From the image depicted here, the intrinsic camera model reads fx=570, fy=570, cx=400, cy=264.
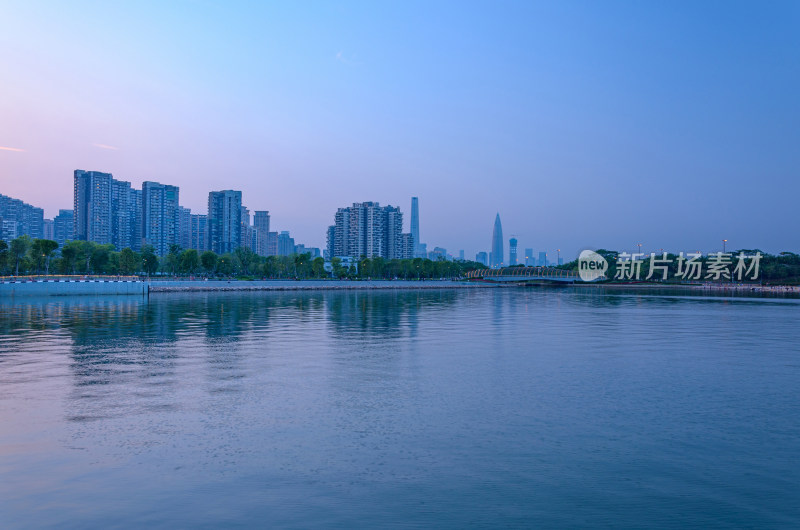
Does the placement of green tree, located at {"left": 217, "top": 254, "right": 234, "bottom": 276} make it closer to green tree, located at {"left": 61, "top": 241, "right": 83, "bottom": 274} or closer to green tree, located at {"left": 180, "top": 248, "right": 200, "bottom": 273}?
green tree, located at {"left": 180, "top": 248, "right": 200, "bottom": 273}

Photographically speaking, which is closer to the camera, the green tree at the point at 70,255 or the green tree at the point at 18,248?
the green tree at the point at 18,248

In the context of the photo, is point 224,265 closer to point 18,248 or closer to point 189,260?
point 189,260

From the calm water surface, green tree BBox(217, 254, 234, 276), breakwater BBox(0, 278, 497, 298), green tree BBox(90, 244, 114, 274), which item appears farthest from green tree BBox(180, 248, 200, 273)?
the calm water surface

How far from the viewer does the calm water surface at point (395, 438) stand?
394 inches

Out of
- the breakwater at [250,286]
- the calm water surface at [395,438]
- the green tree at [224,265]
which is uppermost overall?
the green tree at [224,265]

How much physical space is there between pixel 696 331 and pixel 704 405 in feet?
90.1

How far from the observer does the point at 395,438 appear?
14.0 meters


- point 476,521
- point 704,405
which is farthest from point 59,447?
point 704,405

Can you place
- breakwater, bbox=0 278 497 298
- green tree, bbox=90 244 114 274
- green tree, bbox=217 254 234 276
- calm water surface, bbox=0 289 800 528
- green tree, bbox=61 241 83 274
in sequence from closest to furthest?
calm water surface, bbox=0 289 800 528
breakwater, bbox=0 278 497 298
green tree, bbox=61 241 83 274
green tree, bbox=90 244 114 274
green tree, bbox=217 254 234 276

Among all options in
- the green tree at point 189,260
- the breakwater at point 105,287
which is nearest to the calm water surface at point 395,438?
the breakwater at point 105,287

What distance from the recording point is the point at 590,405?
58.0ft

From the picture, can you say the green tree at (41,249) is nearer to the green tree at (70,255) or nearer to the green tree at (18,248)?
the green tree at (18,248)

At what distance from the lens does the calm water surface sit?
10.0m

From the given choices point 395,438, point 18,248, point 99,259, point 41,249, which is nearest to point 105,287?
point 41,249
